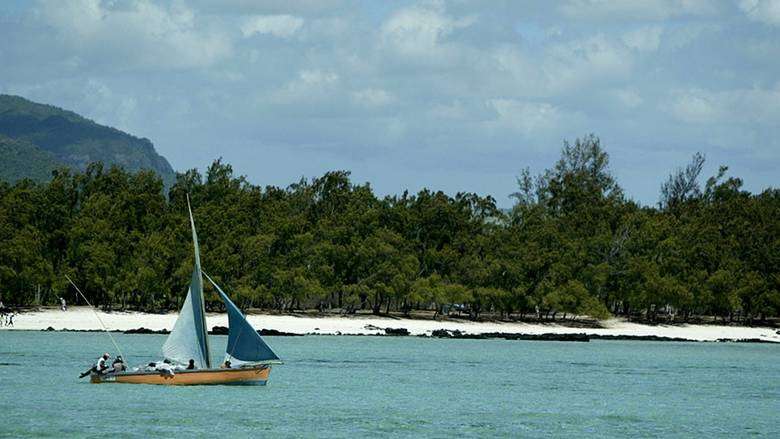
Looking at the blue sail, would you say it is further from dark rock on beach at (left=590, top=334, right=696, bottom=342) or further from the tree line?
dark rock on beach at (left=590, top=334, right=696, bottom=342)

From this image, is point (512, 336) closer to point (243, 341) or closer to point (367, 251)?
point (367, 251)

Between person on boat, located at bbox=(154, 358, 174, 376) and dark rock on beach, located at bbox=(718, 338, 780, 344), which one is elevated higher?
dark rock on beach, located at bbox=(718, 338, 780, 344)

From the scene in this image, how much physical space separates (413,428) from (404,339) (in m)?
52.7

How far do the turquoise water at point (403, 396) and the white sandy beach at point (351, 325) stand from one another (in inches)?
386

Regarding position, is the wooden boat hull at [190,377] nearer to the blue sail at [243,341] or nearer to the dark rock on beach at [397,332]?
the blue sail at [243,341]

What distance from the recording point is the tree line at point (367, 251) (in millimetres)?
99312

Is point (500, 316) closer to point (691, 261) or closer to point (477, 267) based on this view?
point (477, 267)

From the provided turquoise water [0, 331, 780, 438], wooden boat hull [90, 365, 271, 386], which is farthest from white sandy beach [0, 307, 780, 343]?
wooden boat hull [90, 365, 271, 386]

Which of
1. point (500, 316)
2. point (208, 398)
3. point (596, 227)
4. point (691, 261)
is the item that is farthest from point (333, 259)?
point (208, 398)

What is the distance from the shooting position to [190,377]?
50.3m

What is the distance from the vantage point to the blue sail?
50062 mm

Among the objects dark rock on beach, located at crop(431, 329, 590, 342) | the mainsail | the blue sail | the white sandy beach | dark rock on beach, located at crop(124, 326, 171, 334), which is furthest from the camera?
dark rock on beach, located at crop(431, 329, 590, 342)

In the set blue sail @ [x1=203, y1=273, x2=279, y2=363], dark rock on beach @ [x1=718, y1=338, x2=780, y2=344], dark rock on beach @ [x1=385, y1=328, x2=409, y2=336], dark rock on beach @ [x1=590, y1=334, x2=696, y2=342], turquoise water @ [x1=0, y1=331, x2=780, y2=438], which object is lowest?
turquoise water @ [x1=0, y1=331, x2=780, y2=438]

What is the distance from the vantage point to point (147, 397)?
48.9 metres
